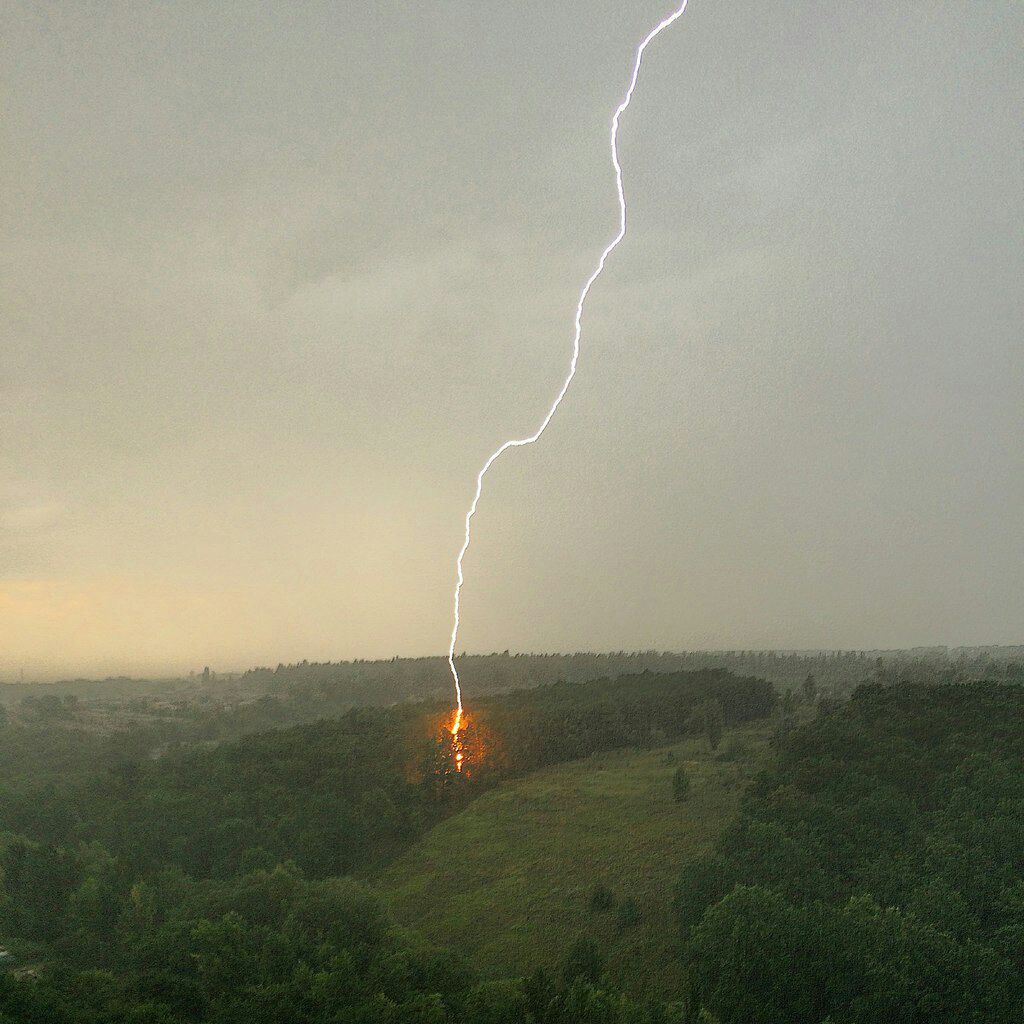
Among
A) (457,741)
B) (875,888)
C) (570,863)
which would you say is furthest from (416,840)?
(875,888)

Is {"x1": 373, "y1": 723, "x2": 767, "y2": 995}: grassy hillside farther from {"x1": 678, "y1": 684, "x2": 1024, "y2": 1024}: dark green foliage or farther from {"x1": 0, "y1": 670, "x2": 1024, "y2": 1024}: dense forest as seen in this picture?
{"x1": 678, "y1": 684, "x2": 1024, "y2": 1024}: dark green foliage

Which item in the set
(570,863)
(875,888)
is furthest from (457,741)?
(875,888)

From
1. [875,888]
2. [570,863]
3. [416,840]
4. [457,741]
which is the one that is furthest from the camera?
[457,741]

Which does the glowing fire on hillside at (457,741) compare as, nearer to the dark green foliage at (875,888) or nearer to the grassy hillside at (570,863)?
the grassy hillside at (570,863)

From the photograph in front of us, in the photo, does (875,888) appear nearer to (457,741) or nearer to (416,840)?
(416,840)

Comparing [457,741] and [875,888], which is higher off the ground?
[875,888]

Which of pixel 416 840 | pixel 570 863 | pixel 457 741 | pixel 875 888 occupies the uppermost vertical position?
pixel 875 888

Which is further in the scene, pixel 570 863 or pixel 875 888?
pixel 570 863

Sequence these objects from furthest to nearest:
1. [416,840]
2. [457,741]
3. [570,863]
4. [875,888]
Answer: [457,741] < [416,840] < [570,863] < [875,888]
